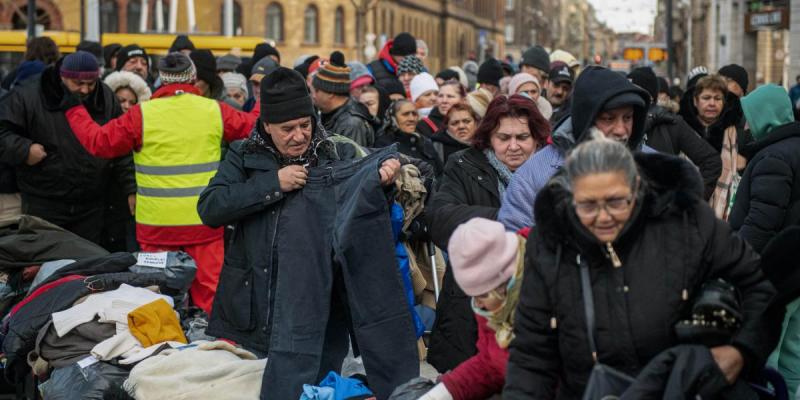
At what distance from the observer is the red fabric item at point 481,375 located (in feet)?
15.8

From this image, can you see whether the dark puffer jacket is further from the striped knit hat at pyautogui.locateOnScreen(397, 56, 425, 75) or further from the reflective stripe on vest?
the striped knit hat at pyautogui.locateOnScreen(397, 56, 425, 75)

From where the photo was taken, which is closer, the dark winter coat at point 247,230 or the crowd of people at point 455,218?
the crowd of people at point 455,218

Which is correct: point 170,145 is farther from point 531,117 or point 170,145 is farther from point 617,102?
point 617,102

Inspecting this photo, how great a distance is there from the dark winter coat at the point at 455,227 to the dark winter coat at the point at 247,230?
0.62 metres

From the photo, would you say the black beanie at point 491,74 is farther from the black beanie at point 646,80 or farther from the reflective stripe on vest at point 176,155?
the reflective stripe on vest at point 176,155

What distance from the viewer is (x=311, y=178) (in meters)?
6.28

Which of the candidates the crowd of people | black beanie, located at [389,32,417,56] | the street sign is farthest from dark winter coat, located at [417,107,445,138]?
the street sign

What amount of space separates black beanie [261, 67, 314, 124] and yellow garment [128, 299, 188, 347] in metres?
1.51

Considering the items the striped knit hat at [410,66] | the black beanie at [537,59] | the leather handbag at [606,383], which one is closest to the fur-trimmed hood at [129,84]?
the striped knit hat at [410,66]

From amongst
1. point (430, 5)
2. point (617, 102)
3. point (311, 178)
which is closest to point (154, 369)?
point (311, 178)

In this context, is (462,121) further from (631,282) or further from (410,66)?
(631,282)

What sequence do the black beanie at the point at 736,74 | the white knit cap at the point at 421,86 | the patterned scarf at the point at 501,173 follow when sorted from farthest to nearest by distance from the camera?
the black beanie at the point at 736,74 < the white knit cap at the point at 421,86 < the patterned scarf at the point at 501,173

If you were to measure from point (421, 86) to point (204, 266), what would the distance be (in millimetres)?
4065

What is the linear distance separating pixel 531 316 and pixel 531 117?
2256mm
